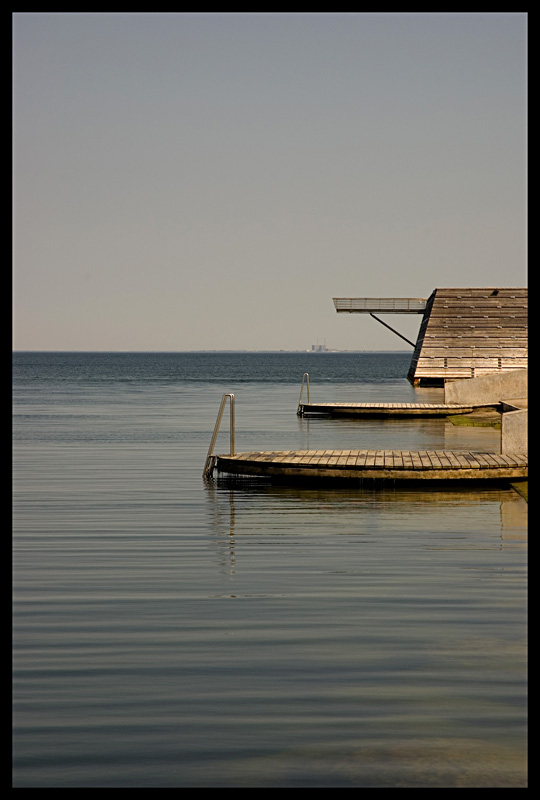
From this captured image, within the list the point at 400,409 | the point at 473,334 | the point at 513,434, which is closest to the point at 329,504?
the point at 513,434

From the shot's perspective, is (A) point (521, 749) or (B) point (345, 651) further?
(B) point (345, 651)

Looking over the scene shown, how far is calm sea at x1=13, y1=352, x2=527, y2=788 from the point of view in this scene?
19.5 ft

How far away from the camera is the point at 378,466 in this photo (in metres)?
18.4

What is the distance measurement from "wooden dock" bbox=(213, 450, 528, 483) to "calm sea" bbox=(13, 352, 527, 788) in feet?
1.26

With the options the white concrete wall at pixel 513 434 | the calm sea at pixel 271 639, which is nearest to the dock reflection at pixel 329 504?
the calm sea at pixel 271 639

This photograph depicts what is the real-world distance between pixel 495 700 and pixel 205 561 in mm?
5604

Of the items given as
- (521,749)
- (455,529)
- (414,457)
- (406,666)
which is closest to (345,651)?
(406,666)

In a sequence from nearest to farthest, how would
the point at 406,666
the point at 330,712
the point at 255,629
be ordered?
the point at 330,712, the point at 406,666, the point at 255,629

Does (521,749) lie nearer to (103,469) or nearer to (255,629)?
(255,629)

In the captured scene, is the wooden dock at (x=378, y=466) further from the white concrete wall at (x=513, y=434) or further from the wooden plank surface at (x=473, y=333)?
the wooden plank surface at (x=473, y=333)

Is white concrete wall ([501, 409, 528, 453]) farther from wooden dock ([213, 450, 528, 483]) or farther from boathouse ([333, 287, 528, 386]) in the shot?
boathouse ([333, 287, 528, 386])

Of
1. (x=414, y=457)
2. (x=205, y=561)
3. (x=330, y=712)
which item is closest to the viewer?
(x=330, y=712)

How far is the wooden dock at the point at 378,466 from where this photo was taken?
18.1 meters

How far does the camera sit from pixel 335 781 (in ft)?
18.3
